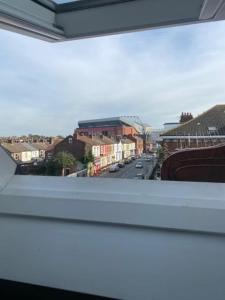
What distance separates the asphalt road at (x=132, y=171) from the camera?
130cm

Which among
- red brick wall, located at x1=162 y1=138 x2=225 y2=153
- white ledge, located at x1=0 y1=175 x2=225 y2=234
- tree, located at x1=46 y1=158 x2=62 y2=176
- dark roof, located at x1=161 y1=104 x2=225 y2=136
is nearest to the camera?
white ledge, located at x1=0 y1=175 x2=225 y2=234

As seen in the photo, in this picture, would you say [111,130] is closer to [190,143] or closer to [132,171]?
[132,171]

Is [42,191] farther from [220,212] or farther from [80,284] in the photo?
[220,212]

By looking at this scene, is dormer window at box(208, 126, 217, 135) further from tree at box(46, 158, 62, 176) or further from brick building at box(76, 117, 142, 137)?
tree at box(46, 158, 62, 176)

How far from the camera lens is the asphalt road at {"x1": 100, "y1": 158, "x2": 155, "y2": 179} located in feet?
4.28

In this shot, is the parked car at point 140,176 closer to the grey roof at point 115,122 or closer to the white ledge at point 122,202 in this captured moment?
the white ledge at point 122,202

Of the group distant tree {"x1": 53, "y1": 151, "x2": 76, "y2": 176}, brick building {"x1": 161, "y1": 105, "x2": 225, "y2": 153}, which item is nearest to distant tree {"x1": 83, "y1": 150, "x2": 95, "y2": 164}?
distant tree {"x1": 53, "y1": 151, "x2": 76, "y2": 176}

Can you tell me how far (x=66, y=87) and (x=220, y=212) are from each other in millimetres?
817

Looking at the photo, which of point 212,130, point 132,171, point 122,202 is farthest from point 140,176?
point 212,130

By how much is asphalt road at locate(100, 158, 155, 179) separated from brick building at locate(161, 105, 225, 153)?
0.36ft

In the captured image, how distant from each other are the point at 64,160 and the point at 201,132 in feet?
1.79

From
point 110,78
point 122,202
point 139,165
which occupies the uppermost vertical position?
point 110,78

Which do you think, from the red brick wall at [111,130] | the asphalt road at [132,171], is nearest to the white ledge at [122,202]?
the asphalt road at [132,171]

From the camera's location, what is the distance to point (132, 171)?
1.31 m
